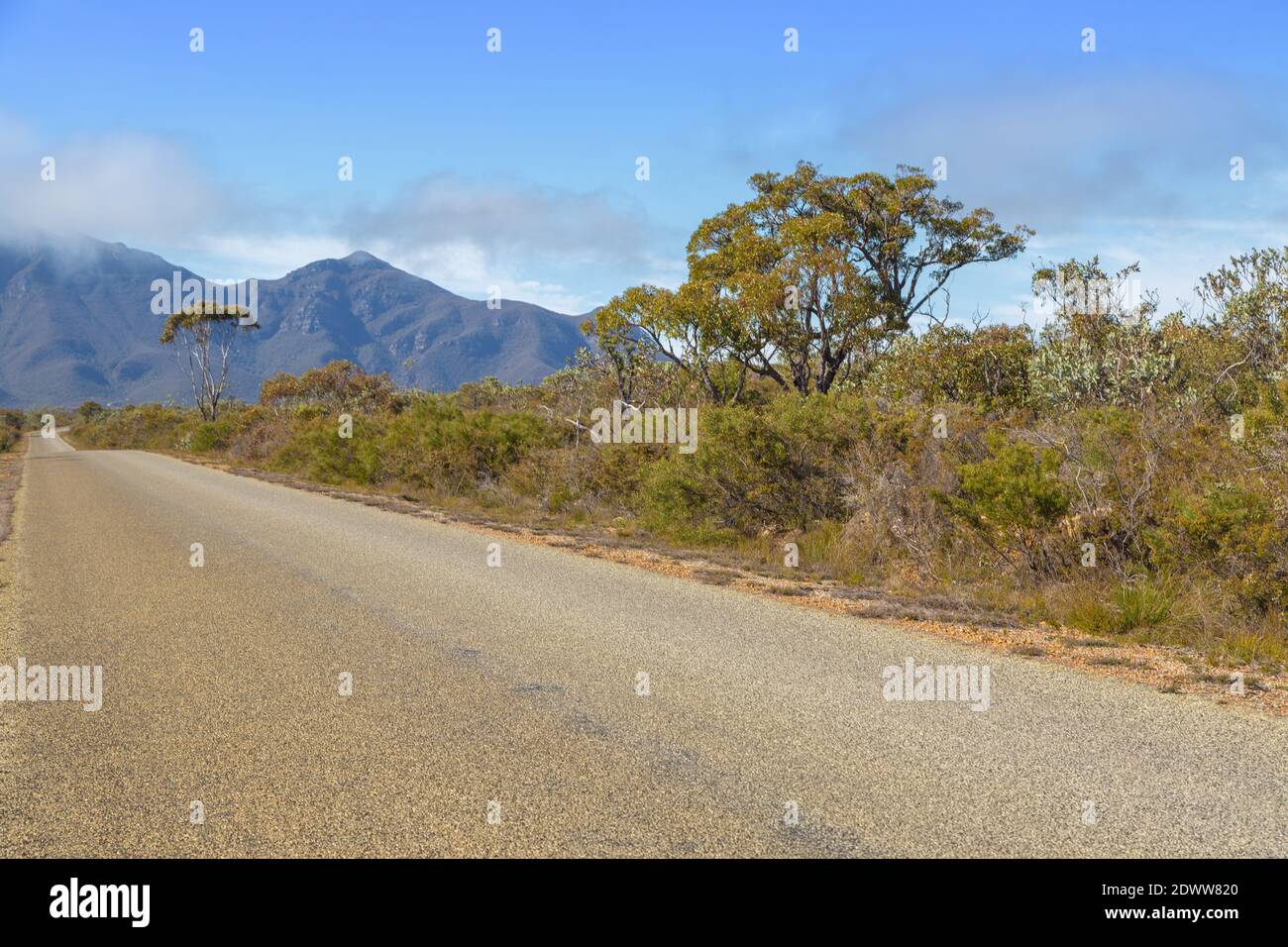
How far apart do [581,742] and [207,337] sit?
232ft

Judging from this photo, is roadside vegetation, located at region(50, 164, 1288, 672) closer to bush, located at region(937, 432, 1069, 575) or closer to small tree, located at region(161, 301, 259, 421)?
bush, located at region(937, 432, 1069, 575)

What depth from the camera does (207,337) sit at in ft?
221

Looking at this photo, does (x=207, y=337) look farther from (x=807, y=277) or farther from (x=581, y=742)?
(x=581, y=742)

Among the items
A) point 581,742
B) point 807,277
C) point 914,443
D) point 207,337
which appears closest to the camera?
point 581,742

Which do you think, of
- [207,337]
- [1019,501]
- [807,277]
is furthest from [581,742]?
[207,337]

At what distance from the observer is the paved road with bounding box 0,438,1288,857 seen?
157 inches

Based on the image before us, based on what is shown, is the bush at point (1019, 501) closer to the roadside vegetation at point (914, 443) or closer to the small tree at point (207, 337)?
the roadside vegetation at point (914, 443)

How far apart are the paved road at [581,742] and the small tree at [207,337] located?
6230 centimetres

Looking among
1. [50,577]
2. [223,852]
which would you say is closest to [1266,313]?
[223,852]

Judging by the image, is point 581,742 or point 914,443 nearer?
point 581,742

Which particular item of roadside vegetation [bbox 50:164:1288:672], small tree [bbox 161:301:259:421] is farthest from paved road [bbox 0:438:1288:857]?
small tree [bbox 161:301:259:421]
